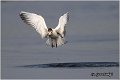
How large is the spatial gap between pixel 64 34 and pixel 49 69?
599mm

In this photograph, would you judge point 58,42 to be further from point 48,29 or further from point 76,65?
point 76,65

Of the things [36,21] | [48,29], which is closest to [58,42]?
[48,29]

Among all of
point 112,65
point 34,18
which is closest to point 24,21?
point 34,18

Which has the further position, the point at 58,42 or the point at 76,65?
the point at 76,65

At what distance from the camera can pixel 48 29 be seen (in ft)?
73.2

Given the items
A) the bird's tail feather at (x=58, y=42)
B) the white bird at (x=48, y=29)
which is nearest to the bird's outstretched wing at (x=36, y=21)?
the white bird at (x=48, y=29)

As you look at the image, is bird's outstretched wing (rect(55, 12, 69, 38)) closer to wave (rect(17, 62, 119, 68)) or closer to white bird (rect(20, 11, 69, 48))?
white bird (rect(20, 11, 69, 48))

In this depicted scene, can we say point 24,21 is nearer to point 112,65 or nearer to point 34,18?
point 34,18

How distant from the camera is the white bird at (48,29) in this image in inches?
875

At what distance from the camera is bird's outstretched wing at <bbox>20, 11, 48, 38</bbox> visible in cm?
2225

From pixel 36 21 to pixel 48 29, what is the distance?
0.73 ft

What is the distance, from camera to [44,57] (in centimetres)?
2262

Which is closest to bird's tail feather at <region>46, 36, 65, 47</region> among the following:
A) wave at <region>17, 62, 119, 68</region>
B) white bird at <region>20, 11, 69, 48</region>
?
white bird at <region>20, 11, 69, 48</region>

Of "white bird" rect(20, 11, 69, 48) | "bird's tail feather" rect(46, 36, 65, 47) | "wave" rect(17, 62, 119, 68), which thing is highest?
"white bird" rect(20, 11, 69, 48)
